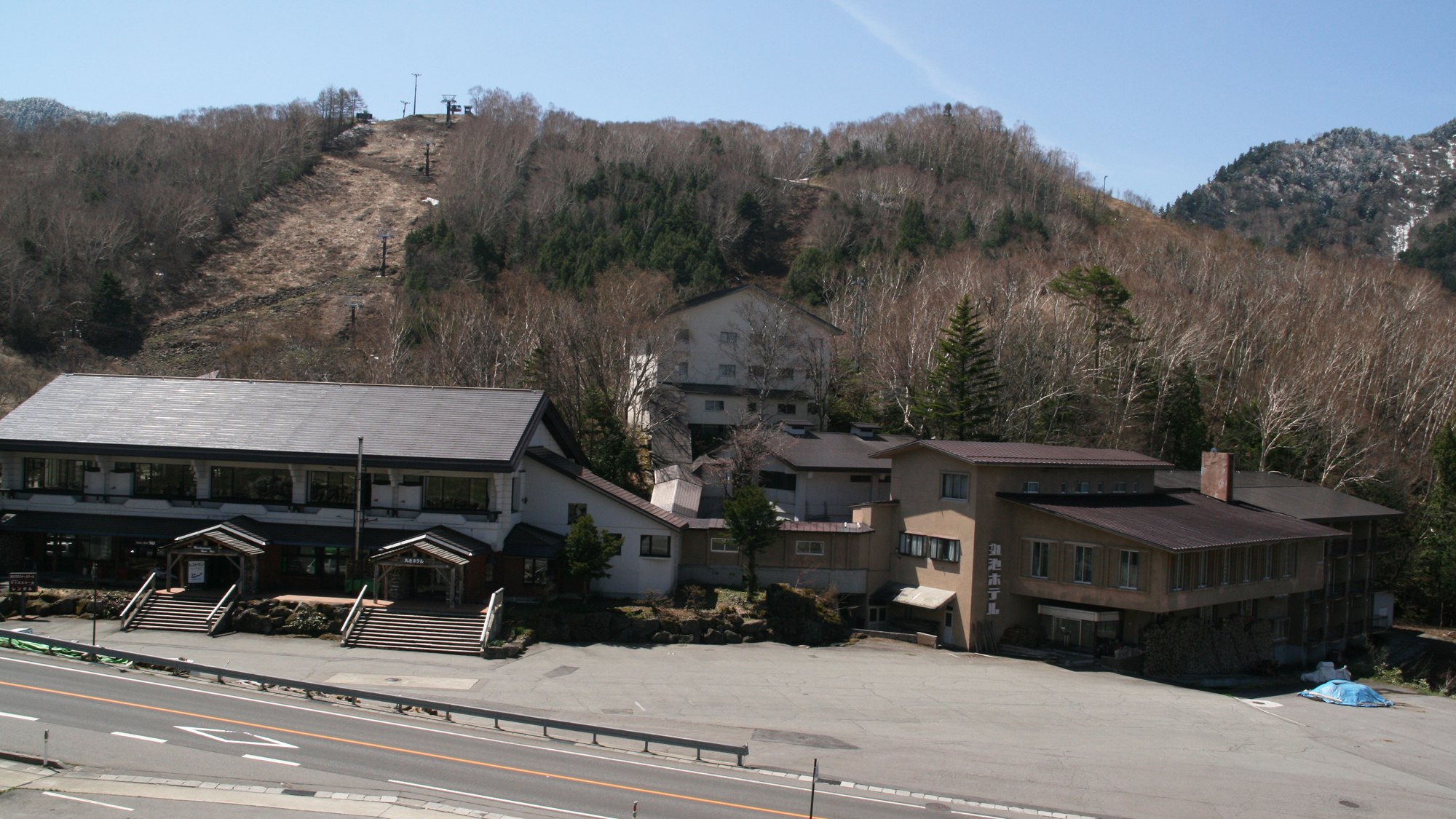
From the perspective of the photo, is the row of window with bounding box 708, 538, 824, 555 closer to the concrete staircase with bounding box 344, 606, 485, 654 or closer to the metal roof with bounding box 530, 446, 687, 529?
the metal roof with bounding box 530, 446, 687, 529

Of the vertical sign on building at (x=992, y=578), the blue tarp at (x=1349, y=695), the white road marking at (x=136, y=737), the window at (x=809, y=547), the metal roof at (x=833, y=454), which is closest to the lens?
the white road marking at (x=136, y=737)

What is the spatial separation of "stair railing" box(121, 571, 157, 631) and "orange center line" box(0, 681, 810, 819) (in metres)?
7.74

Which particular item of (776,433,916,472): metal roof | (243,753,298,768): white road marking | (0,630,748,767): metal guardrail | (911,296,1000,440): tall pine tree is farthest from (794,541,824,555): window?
(243,753,298,768): white road marking

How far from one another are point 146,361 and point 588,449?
167 ft

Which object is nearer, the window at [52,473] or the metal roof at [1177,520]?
the metal roof at [1177,520]

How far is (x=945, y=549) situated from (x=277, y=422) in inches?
1069

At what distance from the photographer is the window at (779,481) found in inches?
1720

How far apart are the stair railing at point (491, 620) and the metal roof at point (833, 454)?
17.5 m

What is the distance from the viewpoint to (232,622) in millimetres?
28828

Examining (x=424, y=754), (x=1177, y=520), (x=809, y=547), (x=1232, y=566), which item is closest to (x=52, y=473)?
(x=424, y=754)

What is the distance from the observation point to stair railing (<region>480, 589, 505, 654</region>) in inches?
1093

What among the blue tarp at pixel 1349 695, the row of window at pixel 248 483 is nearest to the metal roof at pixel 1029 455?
the blue tarp at pixel 1349 695

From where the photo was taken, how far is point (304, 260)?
97.2 meters

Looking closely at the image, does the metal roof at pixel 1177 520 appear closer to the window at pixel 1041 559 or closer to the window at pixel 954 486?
the window at pixel 954 486
